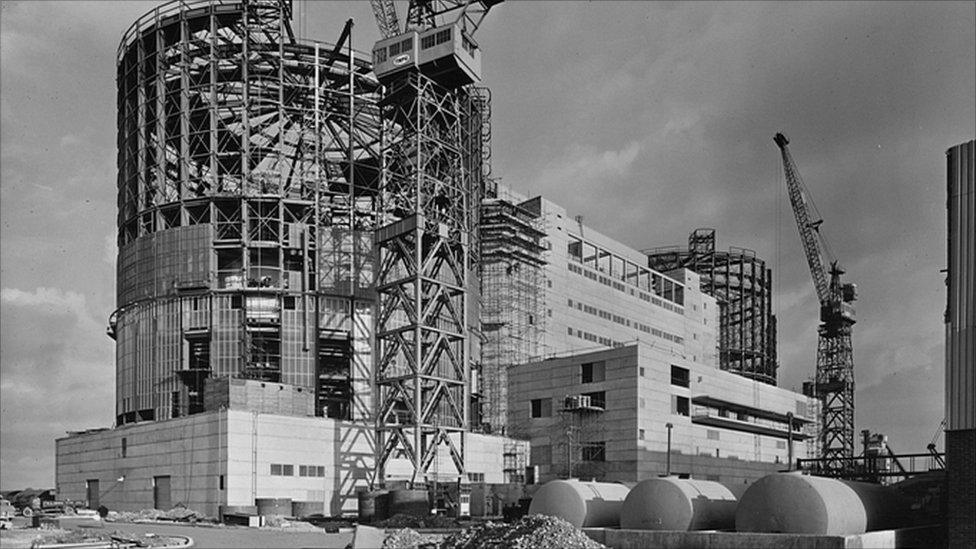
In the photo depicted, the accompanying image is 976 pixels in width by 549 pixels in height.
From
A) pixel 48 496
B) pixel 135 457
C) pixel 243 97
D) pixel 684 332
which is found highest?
pixel 243 97

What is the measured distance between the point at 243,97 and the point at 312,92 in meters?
7.41

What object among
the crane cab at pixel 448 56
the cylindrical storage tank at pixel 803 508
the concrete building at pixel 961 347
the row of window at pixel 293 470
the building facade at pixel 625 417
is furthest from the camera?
the building facade at pixel 625 417

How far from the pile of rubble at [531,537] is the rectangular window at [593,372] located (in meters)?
65.3

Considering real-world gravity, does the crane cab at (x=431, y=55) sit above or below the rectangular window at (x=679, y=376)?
above

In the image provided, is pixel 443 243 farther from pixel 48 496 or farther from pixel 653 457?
pixel 48 496

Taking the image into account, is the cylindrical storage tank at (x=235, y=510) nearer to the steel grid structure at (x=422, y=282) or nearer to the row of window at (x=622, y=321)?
the steel grid structure at (x=422, y=282)

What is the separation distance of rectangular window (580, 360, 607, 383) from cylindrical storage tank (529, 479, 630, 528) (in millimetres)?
54625

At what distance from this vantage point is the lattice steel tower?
3255 inches

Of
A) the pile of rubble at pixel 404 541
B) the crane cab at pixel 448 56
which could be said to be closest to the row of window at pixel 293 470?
the pile of rubble at pixel 404 541

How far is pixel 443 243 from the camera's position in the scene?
84562 mm

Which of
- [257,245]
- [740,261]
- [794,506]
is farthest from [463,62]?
[740,261]

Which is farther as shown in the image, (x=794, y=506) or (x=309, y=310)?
(x=309, y=310)

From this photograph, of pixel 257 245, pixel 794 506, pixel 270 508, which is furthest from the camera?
pixel 257 245

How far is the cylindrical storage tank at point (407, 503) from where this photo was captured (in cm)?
7169
